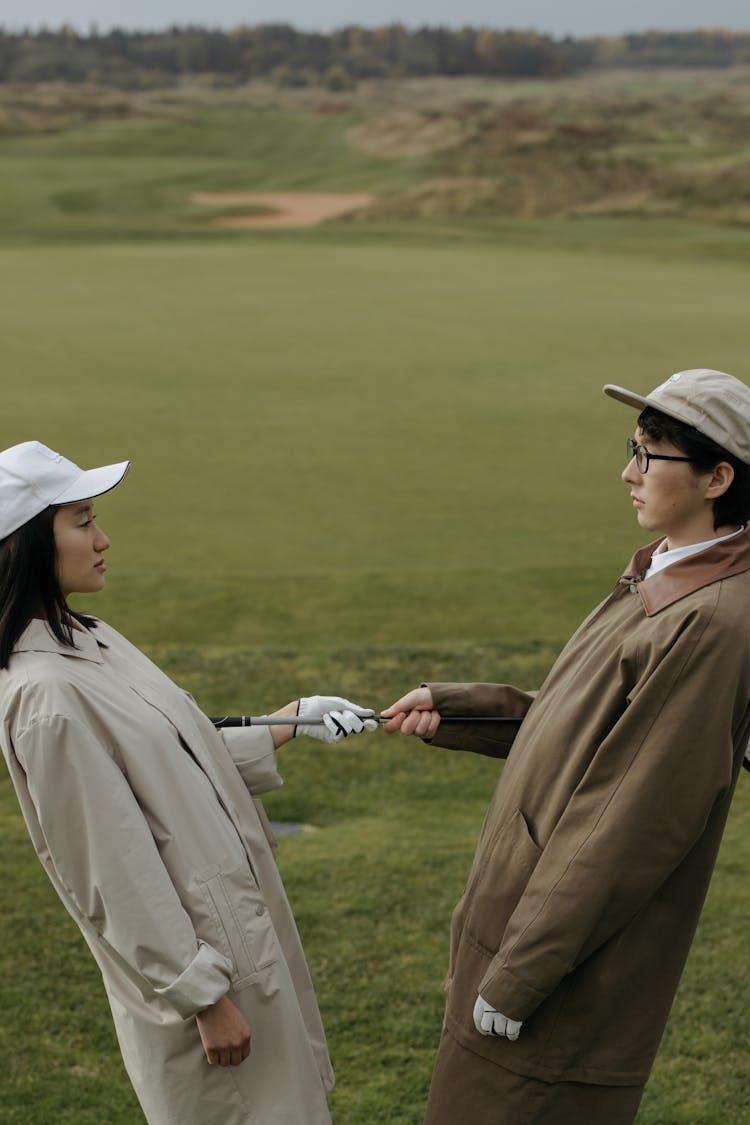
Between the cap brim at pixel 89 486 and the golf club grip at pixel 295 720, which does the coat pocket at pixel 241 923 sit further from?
the cap brim at pixel 89 486

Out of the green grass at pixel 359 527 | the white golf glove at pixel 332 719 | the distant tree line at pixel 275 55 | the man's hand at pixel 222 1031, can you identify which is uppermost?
the distant tree line at pixel 275 55

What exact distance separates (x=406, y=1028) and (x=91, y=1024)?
687 millimetres

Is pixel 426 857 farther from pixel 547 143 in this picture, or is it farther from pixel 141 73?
pixel 141 73

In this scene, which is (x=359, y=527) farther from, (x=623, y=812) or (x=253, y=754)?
(x=623, y=812)

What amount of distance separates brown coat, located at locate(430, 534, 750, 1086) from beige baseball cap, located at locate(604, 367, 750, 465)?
14cm

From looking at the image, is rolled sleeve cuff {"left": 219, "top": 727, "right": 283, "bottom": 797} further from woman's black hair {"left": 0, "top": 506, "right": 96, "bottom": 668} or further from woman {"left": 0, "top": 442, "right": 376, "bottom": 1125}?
woman's black hair {"left": 0, "top": 506, "right": 96, "bottom": 668}

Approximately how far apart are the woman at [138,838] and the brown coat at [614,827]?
0.31 m

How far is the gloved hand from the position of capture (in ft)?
6.13

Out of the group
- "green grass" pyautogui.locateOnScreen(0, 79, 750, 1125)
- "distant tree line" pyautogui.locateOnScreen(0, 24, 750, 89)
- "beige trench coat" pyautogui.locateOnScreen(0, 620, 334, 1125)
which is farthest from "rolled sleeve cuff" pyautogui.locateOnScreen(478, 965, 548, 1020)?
"distant tree line" pyautogui.locateOnScreen(0, 24, 750, 89)

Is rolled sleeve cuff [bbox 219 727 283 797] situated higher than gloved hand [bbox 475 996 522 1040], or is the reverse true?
rolled sleeve cuff [bbox 219 727 283 797]

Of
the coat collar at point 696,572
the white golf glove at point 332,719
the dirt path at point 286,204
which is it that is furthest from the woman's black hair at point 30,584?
the dirt path at point 286,204

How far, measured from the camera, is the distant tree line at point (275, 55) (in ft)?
228

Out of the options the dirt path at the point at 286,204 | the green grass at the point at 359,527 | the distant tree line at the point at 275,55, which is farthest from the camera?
the distant tree line at the point at 275,55

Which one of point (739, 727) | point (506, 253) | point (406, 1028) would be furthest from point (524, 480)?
point (506, 253)
